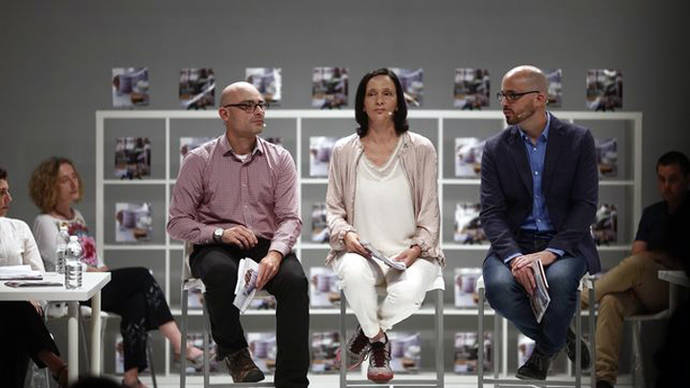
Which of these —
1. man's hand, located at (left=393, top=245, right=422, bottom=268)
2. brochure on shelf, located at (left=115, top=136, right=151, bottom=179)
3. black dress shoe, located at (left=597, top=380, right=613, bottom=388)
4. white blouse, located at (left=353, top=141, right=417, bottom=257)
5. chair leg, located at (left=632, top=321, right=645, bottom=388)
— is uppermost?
brochure on shelf, located at (left=115, top=136, right=151, bottom=179)

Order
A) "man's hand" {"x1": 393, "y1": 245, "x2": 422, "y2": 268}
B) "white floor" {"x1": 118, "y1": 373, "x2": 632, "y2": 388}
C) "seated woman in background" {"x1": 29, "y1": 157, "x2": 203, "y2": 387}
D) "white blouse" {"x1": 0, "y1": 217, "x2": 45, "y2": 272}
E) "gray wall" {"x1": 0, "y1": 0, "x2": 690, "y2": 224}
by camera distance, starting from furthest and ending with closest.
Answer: "gray wall" {"x1": 0, "y1": 0, "x2": 690, "y2": 224}, "white floor" {"x1": 118, "y1": 373, "x2": 632, "y2": 388}, "seated woman in background" {"x1": 29, "y1": 157, "x2": 203, "y2": 387}, "white blouse" {"x1": 0, "y1": 217, "x2": 45, "y2": 272}, "man's hand" {"x1": 393, "y1": 245, "x2": 422, "y2": 268}

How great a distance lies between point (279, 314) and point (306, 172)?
2.13m

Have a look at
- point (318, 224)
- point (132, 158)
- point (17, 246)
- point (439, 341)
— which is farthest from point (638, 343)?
point (17, 246)

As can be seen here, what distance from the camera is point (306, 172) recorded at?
636 centimetres

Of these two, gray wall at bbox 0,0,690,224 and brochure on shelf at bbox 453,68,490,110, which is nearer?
brochure on shelf at bbox 453,68,490,110

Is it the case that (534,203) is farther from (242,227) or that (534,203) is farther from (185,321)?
(185,321)

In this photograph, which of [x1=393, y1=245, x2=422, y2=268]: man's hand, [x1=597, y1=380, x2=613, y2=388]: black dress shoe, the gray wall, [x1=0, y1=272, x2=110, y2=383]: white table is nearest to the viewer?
[x1=0, y1=272, x2=110, y2=383]: white table

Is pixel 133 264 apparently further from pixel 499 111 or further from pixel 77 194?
pixel 499 111

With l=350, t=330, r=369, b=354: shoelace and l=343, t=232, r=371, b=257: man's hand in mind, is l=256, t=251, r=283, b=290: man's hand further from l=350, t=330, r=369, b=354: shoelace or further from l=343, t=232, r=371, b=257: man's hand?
l=350, t=330, r=369, b=354: shoelace

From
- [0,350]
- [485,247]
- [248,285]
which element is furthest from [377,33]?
[0,350]

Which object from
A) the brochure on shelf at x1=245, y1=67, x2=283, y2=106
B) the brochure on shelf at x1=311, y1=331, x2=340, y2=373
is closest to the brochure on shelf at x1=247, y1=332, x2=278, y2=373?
the brochure on shelf at x1=311, y1=331, x2=340, y2=373

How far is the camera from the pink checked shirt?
464cm

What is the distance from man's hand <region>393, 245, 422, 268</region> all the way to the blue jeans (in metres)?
0.33

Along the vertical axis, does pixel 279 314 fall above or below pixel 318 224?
below
